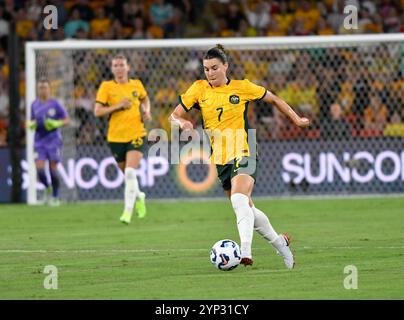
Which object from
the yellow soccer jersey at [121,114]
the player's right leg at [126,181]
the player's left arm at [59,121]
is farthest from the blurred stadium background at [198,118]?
the yellow soccer jersey at [121,114]

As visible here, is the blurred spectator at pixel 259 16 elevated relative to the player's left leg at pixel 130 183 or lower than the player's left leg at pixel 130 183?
elevated

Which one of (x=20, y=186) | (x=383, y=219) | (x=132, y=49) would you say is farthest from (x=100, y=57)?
(x=383, y=219)

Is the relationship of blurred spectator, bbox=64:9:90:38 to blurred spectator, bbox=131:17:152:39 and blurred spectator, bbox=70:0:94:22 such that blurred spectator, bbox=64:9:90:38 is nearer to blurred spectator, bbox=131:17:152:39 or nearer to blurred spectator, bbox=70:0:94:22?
blurred spectator, bbox=70:0:94:22

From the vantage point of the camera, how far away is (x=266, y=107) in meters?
22.8

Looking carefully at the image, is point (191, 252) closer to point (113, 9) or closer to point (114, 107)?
point (114, 107)

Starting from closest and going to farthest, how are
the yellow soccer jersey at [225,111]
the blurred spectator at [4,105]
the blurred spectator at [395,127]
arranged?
the yellow soccer jersey at [225,111] → the blurred spectator at [395,127] → the blurred spectator at [4,105]

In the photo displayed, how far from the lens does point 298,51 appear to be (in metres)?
23.3

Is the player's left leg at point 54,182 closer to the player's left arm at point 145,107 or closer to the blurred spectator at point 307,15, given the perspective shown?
the player's left arm at point 145,107

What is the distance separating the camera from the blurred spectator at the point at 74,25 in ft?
84.0

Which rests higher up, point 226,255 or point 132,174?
point 132,174

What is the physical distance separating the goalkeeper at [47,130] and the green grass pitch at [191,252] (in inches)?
31.0

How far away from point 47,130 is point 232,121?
9.81 meters

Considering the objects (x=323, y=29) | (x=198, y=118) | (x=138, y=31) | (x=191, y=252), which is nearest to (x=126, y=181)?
(x=191, y=252)
